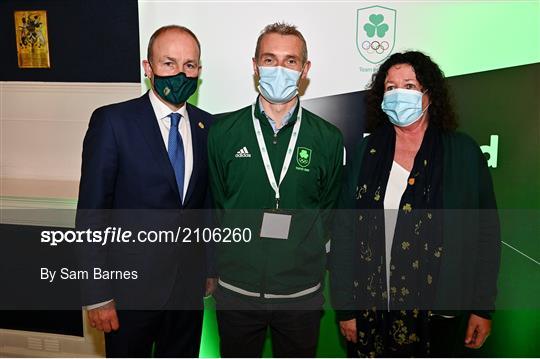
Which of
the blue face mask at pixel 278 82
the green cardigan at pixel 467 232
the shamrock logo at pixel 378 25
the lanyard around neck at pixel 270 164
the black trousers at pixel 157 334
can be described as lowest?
the black trousers at pixel 157 334

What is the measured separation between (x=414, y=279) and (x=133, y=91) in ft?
5.89

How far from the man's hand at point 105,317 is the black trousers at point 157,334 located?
0.07 m

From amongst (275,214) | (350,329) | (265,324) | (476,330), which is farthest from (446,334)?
(275,214)

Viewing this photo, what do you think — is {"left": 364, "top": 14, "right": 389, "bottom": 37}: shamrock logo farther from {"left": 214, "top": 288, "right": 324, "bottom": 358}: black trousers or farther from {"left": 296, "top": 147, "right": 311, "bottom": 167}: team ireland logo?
{"left": 214, "top": 288, "right": 324, "bottom": 358}: black trousers

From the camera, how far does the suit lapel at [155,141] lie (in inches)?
72.5

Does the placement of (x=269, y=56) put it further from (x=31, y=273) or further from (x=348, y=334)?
(x=31, y=273)

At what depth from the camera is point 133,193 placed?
1842mm

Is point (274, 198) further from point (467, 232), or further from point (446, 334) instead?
point (446, 334)

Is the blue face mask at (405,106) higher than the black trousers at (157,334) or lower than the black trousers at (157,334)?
higher

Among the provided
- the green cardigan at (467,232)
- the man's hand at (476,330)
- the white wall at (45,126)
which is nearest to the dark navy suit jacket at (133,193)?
the green cardigan at (467,232)

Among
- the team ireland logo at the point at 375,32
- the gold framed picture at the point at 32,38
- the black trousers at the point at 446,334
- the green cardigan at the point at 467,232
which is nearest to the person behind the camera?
the green cardigan at the point at 467,232

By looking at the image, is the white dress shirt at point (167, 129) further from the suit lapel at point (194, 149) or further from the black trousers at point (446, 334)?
the black trousers at point (446, 334)

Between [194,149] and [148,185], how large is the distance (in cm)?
25

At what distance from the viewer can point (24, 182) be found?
9.04ft
